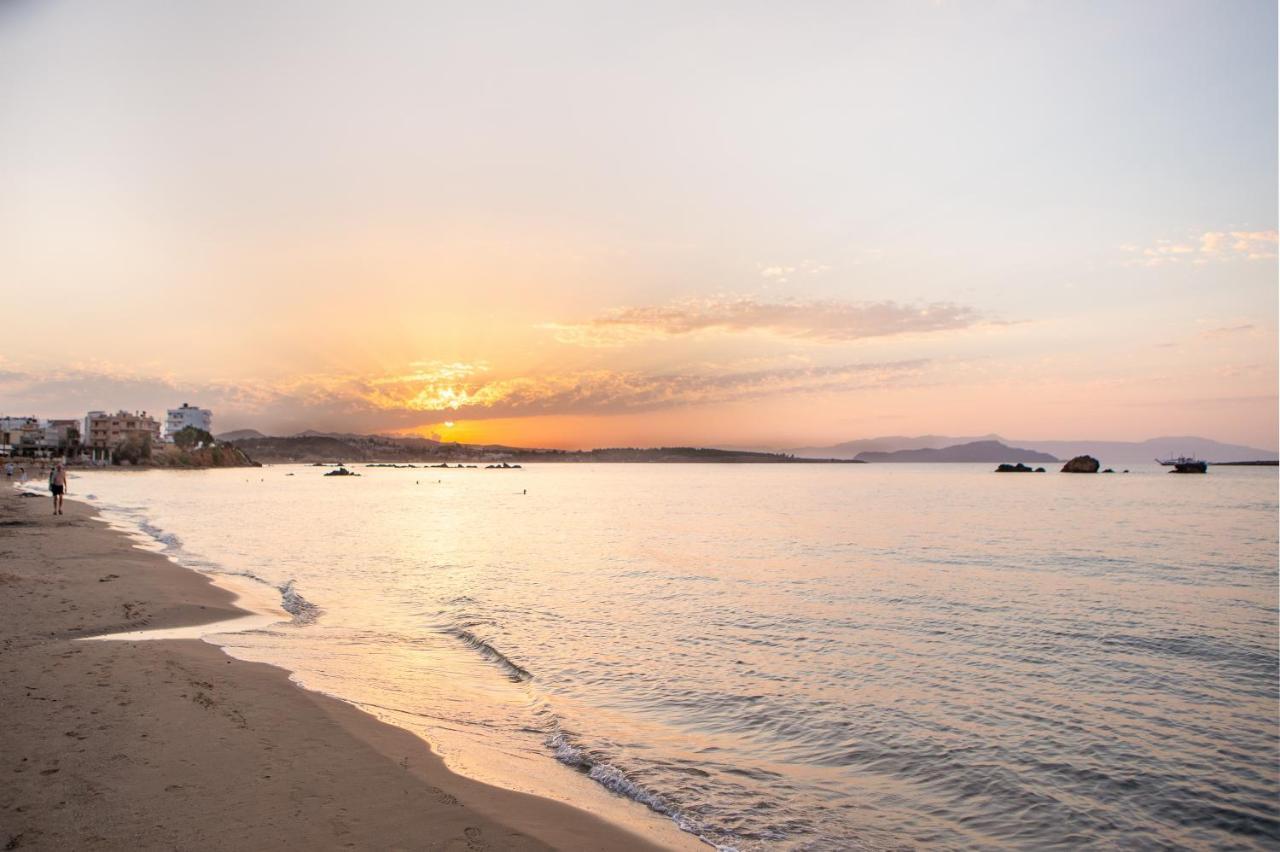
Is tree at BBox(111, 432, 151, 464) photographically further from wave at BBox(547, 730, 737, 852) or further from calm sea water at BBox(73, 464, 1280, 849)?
wave at BBox(547, 730, 737, 852)

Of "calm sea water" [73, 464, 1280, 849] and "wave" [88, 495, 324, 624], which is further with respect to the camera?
"wave" [88, 495, 324, 624]

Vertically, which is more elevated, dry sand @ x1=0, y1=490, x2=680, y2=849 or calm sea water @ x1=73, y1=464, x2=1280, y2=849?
dry sand @ x1=0, y1=490, x2=680, y2=849

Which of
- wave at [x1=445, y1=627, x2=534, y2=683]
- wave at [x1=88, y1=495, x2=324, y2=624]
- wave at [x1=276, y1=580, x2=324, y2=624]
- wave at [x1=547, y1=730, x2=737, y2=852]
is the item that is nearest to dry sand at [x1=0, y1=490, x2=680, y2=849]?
wave at [x1=547, y1=730, x2=737, y2=852]

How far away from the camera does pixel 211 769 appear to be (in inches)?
294

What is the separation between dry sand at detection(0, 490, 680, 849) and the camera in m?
6.17

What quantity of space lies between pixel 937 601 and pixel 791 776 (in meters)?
14.0

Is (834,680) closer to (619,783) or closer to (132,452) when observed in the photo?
(619,783)

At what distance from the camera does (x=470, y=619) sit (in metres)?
18.9

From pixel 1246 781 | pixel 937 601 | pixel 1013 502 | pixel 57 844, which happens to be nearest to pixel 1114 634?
pixel 937 601

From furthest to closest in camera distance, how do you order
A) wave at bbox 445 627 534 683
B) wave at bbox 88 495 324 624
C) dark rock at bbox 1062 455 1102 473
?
1. dark rock at bbox 1062 455 1102 473
2. wave at bbox 88 495 324 624
3. wave at bbox 445 627 534 683

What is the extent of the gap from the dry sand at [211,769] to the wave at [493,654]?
3.84 m

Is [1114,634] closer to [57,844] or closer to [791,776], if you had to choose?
[791,776]

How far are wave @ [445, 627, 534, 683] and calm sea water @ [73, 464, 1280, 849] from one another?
8 centimetres

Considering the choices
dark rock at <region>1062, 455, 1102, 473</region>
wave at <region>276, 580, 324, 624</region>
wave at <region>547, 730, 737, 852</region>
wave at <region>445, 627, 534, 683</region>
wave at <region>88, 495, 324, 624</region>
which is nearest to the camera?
wave at <region>547, 730, 737, 852</region>
